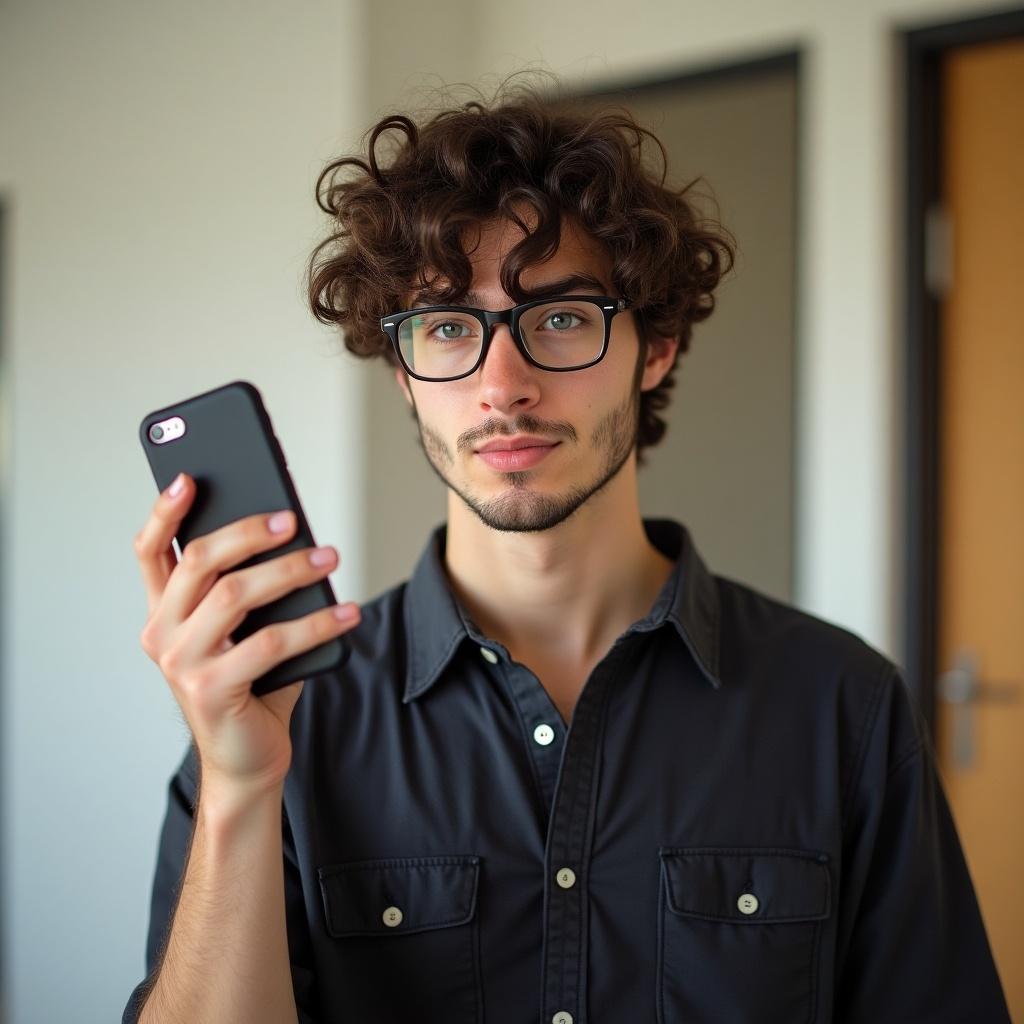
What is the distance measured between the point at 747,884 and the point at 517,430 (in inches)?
20.7

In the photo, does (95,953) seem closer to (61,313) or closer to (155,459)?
(61,313)

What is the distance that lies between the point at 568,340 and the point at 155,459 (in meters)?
0.45

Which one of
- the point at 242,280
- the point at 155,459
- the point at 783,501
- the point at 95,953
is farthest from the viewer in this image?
the point at 95,953

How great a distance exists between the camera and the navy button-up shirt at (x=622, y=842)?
3.78ft

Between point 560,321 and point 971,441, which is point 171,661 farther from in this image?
point 971,441

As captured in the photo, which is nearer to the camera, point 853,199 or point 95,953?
point 853,199

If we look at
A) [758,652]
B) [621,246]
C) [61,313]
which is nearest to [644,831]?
→ [758,652]

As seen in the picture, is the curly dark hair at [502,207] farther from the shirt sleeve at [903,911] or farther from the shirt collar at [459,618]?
the shirt sleeve at [903,911]

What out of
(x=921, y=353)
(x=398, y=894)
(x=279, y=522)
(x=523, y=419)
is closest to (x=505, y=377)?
(x=523, y=419)

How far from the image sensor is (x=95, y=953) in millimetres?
2945

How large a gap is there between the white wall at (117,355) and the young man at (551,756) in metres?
1.36

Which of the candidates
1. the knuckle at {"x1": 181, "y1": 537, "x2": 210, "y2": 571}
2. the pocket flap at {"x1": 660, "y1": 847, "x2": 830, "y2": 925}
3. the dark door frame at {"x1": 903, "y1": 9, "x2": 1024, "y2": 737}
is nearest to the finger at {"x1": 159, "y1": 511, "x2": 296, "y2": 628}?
the knuckle at {"x1": 181, "y1": 537, "x2": 210, "y2": 571}

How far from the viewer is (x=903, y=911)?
1215 millimetres

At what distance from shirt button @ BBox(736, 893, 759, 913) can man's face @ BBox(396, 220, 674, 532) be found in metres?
0.43
